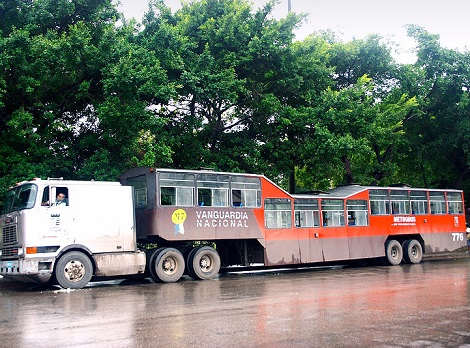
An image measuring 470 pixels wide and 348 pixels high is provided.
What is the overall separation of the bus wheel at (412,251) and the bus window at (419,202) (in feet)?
4.33

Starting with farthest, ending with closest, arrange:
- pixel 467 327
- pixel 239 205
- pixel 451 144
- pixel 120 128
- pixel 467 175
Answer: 1. pixel 467 175
2. pixel 451 144
3. pixel 120 128
4. pixel 239 205
5. pixel 467 327

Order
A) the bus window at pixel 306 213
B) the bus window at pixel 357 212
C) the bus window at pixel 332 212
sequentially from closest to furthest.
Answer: the bus window at pixel 306 213, the bus window at pixel 332 212, the bus window at pixel 357 212

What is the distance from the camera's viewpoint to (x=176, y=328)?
8.09 metres

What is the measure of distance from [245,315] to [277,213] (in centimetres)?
1017

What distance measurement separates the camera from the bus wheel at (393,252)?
22.3m

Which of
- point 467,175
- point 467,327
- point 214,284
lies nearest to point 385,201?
point 214,284

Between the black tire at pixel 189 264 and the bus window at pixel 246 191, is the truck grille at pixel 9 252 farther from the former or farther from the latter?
the bus window at pixel 246 191

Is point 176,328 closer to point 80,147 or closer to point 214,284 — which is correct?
point 214,284

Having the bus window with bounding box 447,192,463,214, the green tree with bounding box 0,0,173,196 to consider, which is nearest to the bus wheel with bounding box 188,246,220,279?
the green tree with bounding box 0,0,173,196

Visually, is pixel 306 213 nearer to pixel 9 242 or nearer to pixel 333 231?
pixel 333 231

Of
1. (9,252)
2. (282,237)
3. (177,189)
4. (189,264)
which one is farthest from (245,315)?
(282,237)

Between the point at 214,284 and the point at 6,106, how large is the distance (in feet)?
37.5

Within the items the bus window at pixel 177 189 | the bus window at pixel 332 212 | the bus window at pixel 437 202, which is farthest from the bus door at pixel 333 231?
the bus window at pixel 177 189

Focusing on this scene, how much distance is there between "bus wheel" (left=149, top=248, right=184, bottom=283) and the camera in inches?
634
